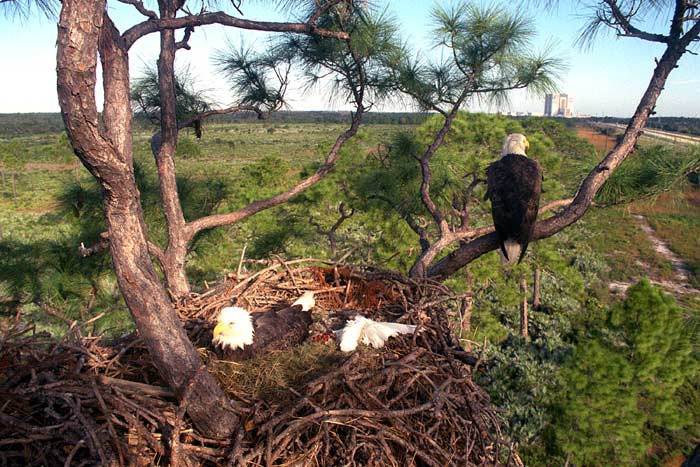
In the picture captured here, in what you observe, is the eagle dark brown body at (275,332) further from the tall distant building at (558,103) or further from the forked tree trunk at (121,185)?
the tall distant building at (558,103)

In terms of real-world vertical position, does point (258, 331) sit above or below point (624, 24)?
below

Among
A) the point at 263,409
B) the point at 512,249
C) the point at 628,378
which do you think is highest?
the point at 512,249

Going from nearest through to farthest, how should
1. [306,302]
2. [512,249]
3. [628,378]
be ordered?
[306,302] → [512,249] → [628,378]

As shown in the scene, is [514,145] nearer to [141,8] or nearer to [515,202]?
[515,202]

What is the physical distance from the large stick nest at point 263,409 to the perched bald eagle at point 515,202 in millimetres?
1490

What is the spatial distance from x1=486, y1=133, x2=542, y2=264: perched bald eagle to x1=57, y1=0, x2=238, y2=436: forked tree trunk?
2834 millimetres

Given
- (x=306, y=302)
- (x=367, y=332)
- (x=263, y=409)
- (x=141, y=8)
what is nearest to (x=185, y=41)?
(x=141, y=8)

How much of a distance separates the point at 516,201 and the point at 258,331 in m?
2.39

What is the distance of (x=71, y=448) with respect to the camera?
1851 millimetres

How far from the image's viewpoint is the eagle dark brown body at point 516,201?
155 inches

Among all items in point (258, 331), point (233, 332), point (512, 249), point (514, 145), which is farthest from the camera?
point (514, 145)

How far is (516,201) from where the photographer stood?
155 inches

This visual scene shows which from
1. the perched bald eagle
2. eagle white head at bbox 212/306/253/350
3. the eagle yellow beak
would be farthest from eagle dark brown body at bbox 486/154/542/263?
the eagle yellow beak

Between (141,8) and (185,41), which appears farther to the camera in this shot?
(185,41)
